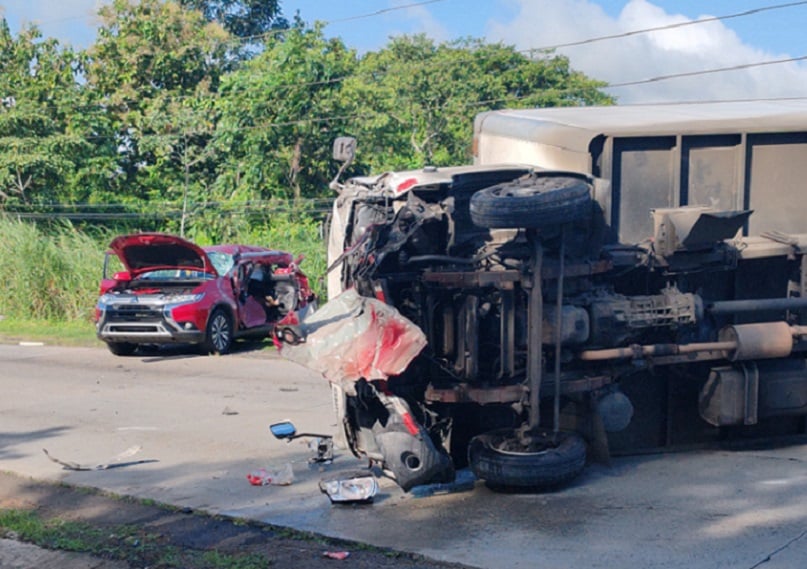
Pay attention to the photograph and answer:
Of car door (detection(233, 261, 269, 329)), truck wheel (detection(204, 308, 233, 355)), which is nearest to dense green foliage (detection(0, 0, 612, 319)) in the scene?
car door (detection(233, 261, 269, 329))

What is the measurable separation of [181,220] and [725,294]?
23819mm

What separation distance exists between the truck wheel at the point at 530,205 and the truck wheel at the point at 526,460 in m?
1.50

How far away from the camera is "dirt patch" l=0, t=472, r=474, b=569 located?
599cm

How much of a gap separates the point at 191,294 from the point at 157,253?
838 millimetres

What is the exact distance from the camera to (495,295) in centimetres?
708

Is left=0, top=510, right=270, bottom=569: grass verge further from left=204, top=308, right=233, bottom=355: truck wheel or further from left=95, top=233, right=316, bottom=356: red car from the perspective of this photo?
left=204, top=308, right=233, bottom=355: truck wheel

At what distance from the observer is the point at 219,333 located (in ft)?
54.5

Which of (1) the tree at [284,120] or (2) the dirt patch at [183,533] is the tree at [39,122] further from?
(2) the dirt patch at [183,533]

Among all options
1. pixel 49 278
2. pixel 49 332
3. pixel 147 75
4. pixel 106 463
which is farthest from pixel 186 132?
pixel 106 463

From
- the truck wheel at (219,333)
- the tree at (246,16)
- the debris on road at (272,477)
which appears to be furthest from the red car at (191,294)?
the tree at (246,16)

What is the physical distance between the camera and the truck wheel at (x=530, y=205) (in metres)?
6.79

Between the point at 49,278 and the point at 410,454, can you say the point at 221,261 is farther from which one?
the point at 410,454

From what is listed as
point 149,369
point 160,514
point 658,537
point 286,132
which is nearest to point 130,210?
point 286,132

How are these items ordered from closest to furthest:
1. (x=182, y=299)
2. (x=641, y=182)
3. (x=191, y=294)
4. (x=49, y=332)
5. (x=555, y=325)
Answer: (x=555, y=325) → (x=641, y=182) → (x=182, y=299) → (x=191, y=294) → (x=49, y=332)
